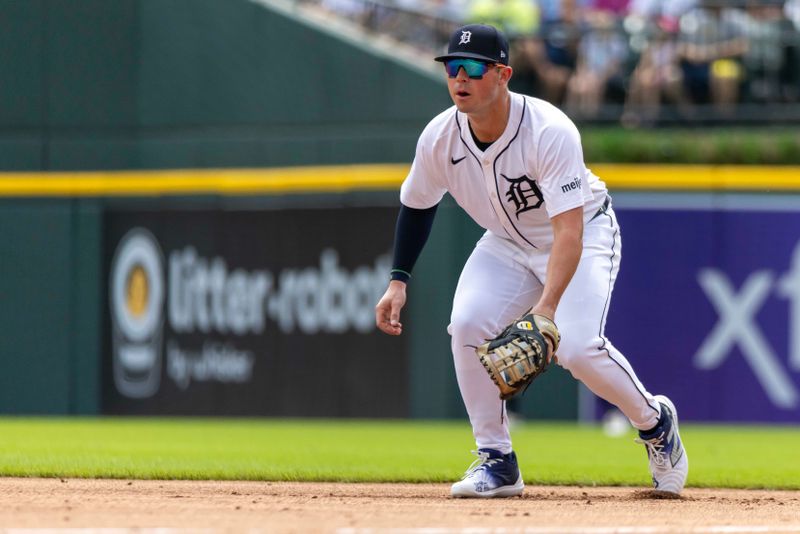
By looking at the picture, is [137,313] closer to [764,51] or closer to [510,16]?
[510,16]

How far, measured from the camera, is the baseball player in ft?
18.3

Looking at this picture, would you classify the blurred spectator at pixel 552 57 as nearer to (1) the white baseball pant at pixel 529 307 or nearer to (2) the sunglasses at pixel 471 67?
(1) the white baseball pant at pixel 529 307

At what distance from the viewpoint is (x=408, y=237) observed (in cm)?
621

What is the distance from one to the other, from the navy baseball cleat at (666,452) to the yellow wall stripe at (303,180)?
6.52 metres

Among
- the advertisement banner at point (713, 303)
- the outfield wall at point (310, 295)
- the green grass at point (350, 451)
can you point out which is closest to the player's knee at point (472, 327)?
the green grass at point (350, 451)

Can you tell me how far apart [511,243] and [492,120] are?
614 millimetres

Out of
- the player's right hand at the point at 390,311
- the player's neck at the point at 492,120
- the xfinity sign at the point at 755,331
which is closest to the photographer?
the player's neck at the point at 492,120

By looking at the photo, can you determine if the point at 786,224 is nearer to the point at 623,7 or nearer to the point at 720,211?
the point at 720,211

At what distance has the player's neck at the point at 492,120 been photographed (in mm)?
5664

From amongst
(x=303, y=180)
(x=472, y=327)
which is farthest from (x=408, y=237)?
(x=303, y=180)

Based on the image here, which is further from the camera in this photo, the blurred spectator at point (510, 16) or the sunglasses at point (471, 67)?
the blurred spectator at point (510, 16)

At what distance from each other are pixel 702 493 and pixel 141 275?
800cm

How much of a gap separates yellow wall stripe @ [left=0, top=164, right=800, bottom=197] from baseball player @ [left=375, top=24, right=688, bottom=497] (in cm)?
637

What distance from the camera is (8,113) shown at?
1434 cm
